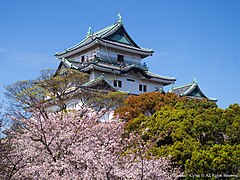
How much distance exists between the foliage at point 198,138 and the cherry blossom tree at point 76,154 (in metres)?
0.78

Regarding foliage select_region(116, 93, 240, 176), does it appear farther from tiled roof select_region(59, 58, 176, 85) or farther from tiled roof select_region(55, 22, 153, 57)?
tiled roof select_region(55, 22, 153, 57)

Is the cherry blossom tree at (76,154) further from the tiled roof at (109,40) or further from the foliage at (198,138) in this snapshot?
the tiled roof at (109,40)

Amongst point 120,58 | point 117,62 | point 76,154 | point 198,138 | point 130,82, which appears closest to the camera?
point 76,154

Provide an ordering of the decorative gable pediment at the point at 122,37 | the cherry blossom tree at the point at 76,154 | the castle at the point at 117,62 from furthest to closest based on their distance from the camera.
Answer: the decorative gable pediment at the point at 122,37 < the castle at the point at 117,62 < the cherry blossom tree at the point at 76,154

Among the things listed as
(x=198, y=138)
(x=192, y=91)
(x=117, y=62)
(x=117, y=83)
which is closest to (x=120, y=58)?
(x=117, y=62)

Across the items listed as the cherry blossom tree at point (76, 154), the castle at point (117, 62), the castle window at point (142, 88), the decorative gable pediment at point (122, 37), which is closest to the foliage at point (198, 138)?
the cherry blossom tree at point (76, 154)

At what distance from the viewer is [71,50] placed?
109ft

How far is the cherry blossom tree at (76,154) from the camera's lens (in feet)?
28.7

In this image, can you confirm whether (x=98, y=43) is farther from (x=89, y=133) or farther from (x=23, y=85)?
(x=89, y=133)

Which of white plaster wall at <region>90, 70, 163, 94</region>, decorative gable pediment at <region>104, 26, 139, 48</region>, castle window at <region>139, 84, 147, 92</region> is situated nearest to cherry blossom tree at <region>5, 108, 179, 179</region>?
white plaster wall at <region>90, 70, 163, 94</region>

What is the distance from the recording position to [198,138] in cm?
1354

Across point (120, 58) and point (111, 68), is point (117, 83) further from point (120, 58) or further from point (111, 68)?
point (120, 58)

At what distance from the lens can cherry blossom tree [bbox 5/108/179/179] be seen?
875cm

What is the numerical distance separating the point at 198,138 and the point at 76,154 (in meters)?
5.59
